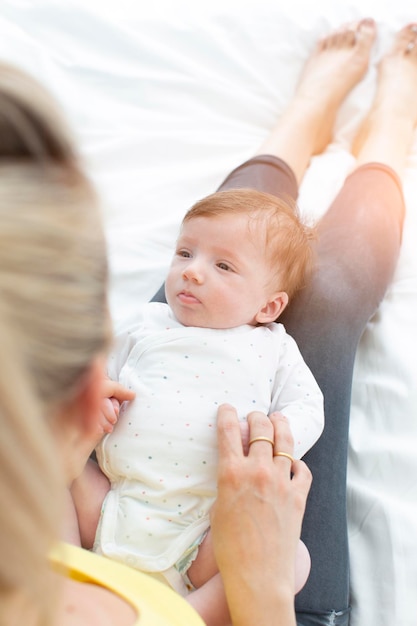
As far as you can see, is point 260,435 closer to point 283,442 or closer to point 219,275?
point 283,442

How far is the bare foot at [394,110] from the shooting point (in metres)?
1.55

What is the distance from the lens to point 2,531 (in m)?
0.43

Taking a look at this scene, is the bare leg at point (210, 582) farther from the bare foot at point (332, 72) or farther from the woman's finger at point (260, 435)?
the bare foot at point (332, 72)

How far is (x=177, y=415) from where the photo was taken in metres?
1.01

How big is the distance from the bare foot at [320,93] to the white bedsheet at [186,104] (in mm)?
34

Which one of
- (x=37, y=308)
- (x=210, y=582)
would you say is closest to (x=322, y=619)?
(x=210, y=582)

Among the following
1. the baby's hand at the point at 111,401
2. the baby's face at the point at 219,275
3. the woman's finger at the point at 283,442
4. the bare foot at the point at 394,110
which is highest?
the bare foot at the point at 394,110

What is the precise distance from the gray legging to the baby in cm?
4

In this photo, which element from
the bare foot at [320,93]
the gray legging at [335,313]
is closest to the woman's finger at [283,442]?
the gray legging at [335,313]

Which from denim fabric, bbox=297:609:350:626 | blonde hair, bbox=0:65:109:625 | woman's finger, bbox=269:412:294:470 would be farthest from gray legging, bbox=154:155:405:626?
blonde hair, bbox=0:65:109:625

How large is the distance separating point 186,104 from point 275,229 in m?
0.71

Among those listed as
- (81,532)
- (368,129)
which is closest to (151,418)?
(81,532)

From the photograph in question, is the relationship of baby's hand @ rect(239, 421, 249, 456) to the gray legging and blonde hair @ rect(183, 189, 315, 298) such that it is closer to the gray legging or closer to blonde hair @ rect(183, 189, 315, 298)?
the gray legging

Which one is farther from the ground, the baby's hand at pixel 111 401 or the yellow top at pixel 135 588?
the baby's hand at pixel 111 401
